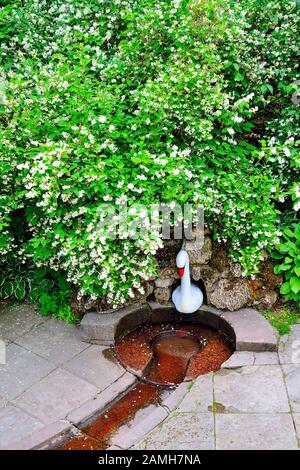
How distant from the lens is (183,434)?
3.91m

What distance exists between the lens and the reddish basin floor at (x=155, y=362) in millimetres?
4156

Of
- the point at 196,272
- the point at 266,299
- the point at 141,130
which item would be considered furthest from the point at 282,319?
the point at 141,130

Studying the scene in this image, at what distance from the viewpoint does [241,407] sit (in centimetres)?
411

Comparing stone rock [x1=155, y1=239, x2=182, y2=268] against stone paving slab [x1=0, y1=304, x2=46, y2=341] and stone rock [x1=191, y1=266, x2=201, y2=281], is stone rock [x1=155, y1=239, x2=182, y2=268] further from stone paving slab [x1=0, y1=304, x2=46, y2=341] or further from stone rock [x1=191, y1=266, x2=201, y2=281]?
stone paving slab [x1=0, y1=304, x2=46, y2=341]

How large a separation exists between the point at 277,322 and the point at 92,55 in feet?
11.6

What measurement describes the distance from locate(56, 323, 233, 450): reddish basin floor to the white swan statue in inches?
13.4

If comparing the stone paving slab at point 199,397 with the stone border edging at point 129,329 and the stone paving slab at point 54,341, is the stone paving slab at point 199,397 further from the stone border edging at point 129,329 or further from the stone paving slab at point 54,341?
the stone paving slab at point 54,341

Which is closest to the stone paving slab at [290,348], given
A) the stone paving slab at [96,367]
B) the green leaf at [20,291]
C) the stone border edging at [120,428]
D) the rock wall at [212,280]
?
the rock wall at [212,280]

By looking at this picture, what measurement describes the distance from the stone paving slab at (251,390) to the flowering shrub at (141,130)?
1.04 metres

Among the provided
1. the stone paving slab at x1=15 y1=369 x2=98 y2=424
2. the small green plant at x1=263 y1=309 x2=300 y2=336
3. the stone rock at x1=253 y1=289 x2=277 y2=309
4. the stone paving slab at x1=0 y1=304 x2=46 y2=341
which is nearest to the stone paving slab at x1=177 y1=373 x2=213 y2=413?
the stone paving slab at x1=15 y1=369 x2=98 y2=424

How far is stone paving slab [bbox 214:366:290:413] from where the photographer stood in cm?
410
